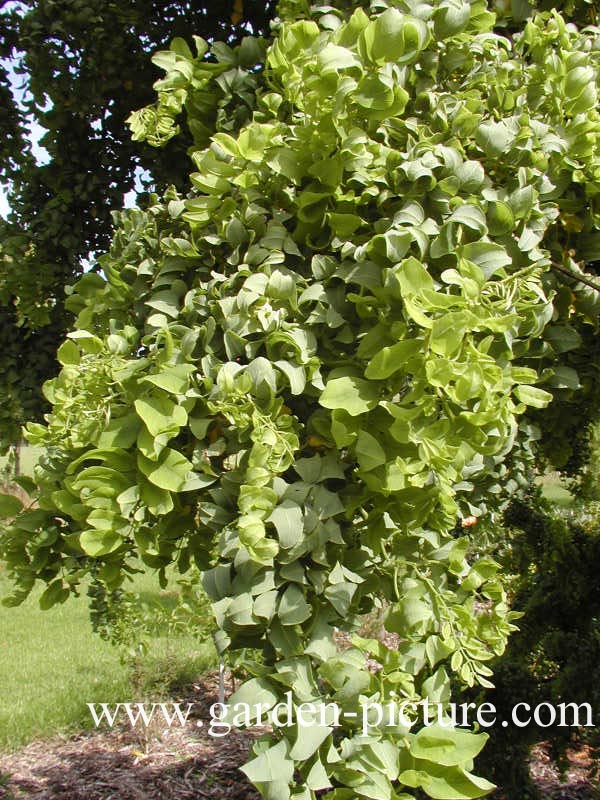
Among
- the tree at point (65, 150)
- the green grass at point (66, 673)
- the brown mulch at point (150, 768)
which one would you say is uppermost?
the tree at point (65, 150)

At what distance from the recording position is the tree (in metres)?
1.66

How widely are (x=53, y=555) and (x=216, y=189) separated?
591mm

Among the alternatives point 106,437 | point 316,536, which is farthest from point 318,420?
point 106,437

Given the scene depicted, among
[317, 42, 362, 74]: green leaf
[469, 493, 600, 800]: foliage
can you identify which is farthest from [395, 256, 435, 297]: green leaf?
[469, 493, 600, 800]: foliage

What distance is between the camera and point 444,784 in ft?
2.45

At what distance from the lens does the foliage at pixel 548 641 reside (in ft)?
8.03

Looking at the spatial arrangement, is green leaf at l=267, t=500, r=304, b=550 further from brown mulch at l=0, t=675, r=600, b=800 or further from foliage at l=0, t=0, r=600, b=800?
brown mulch at l=0, t=675, r=600, b=800

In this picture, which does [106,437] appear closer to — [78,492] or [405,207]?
[78,492]

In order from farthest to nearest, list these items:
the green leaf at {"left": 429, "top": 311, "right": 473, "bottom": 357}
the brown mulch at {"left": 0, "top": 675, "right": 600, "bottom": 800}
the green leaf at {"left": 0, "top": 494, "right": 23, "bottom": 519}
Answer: the brown mulch at {"left": 0, "top": 675, "right": 600, "bottom": 800} < the green leaf at {"left": 0, "top": 494, "right": 23, "bottom": 519} < the green leaf at {"left": 429, "top": 311, "right": 473, "bottom": 357}

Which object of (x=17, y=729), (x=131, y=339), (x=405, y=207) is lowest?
(x=17, y=729)

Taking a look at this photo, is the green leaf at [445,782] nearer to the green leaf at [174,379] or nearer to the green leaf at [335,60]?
the green leaf at [174,379]

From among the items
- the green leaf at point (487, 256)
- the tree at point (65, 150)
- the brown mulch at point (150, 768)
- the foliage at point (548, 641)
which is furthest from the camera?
the brown mulch at point (150, 768)

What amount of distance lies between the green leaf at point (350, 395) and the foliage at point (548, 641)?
6.35ft

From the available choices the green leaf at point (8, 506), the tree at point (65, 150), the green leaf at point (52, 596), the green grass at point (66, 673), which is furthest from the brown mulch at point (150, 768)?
the green leaf at point (8, 506)
